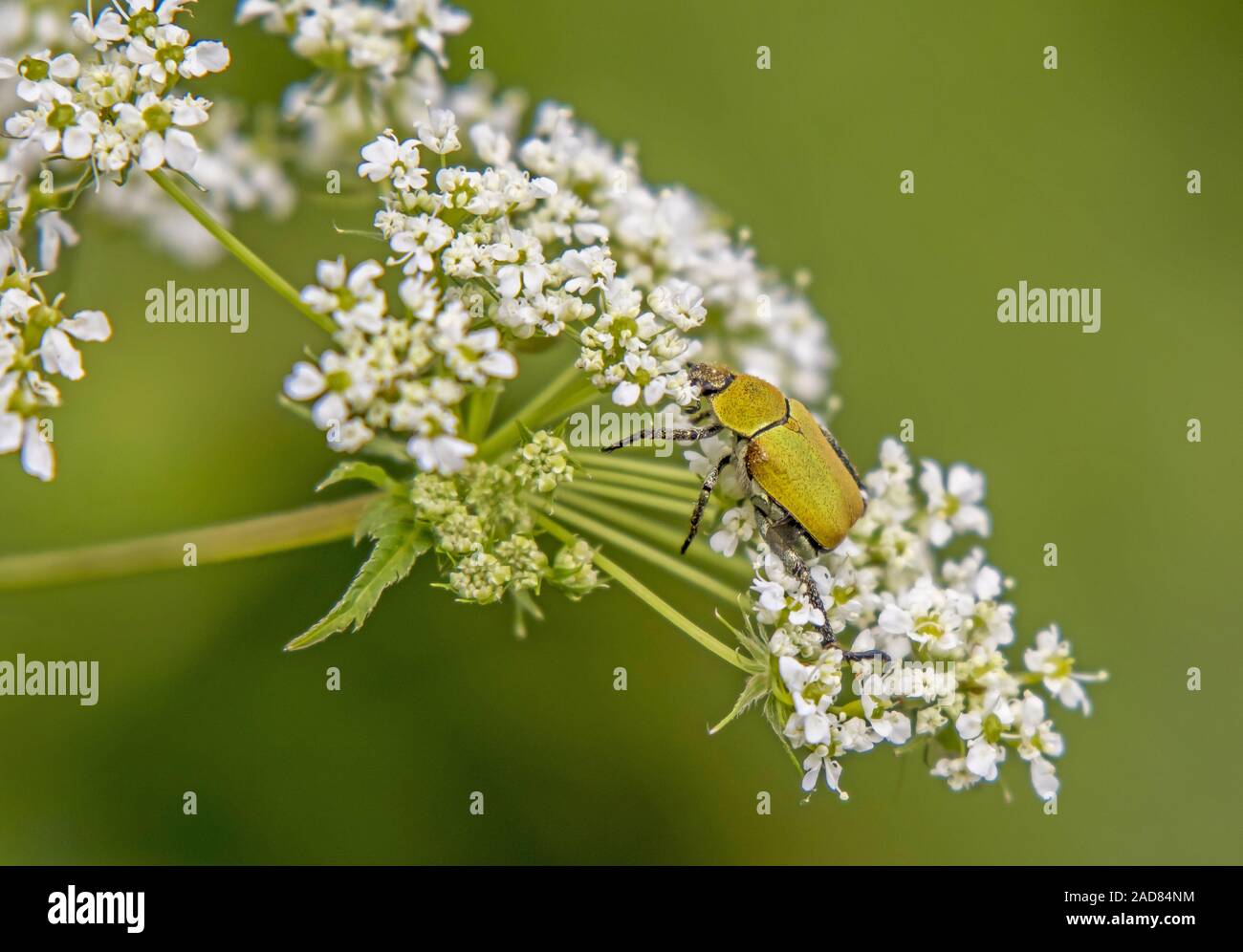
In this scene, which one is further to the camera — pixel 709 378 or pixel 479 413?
pixel 709 378

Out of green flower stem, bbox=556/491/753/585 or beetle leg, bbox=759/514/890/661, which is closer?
beetle leg, bbox=759/514/890/661

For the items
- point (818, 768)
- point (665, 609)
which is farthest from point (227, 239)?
point (818, 768)

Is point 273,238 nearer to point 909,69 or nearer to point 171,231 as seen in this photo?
point 171,231

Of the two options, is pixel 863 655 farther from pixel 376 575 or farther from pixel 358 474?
pixel 358 474

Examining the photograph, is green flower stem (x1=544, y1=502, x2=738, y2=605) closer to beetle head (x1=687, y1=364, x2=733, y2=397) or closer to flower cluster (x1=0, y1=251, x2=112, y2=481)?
beetle head (x1=687, y1=364, x2=733, y2=397)

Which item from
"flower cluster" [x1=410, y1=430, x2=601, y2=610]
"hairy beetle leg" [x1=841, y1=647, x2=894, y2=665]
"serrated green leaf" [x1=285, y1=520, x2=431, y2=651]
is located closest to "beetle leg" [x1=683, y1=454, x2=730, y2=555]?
"flower cluster" [x1=410, y1=430, x2=601, y2=610]

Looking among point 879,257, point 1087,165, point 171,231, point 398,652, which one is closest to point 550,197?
point 171,231

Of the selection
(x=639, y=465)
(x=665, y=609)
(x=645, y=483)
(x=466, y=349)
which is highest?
(x=466, y=349)
